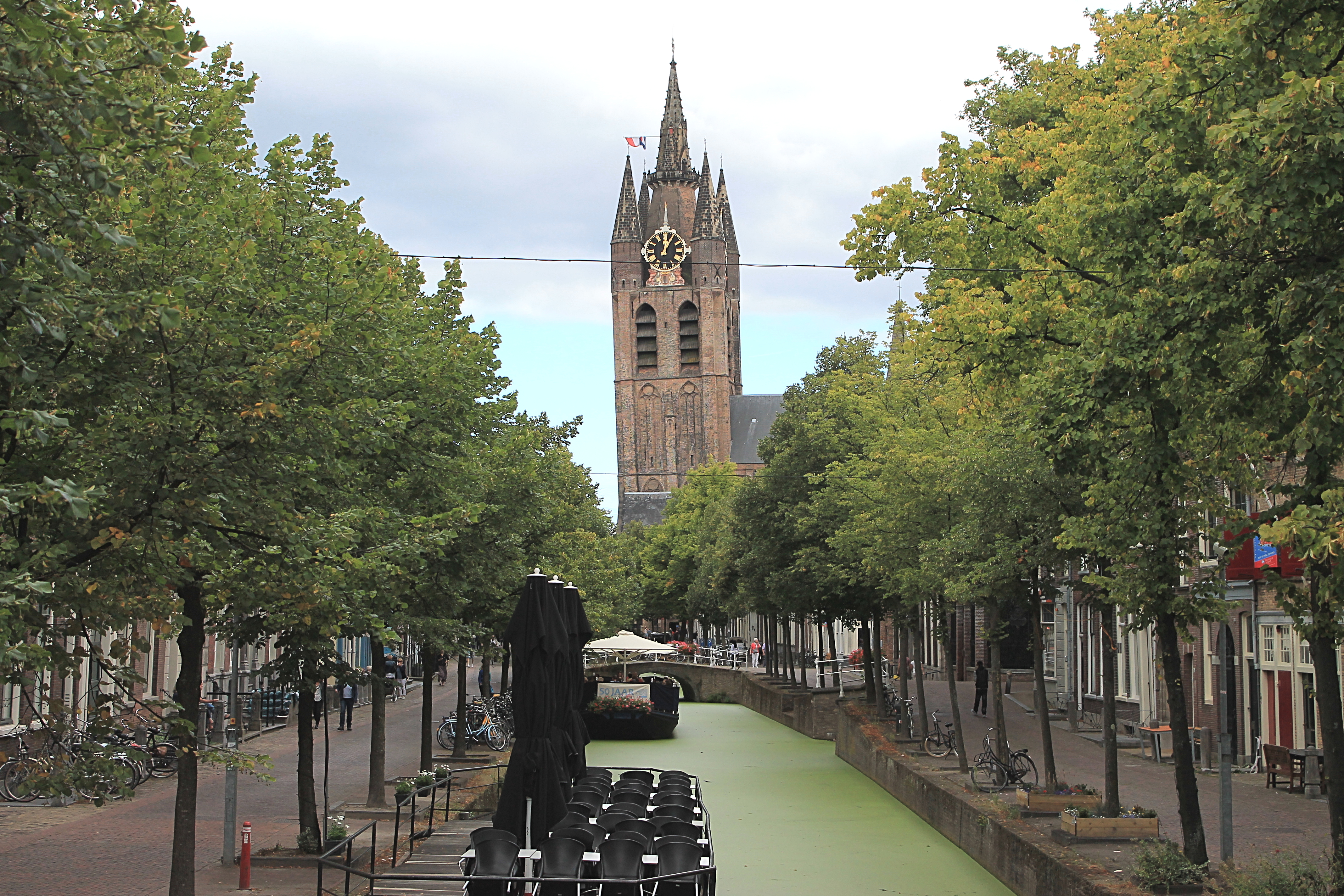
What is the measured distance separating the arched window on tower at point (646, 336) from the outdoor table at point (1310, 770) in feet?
363

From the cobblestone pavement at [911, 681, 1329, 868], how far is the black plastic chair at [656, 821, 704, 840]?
4.40 m

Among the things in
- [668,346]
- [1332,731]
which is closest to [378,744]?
[1332,731]

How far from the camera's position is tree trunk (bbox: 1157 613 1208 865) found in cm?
1325

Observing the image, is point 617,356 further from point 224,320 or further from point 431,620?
point 224,320

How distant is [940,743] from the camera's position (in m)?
29.5

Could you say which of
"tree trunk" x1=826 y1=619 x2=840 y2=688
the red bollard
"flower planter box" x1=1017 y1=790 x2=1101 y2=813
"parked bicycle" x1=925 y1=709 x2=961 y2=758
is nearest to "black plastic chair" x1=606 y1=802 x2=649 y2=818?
the red bollard

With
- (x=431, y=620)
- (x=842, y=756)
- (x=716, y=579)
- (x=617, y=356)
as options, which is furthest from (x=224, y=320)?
(x=617, y=356)

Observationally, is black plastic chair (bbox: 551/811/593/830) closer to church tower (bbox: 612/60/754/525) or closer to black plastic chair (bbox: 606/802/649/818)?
black plastic chair (bbox: 606/802/649/818)

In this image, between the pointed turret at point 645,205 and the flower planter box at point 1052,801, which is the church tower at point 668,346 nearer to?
the pointed turret at point 645,205

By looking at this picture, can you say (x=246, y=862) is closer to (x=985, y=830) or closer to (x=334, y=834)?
(x=334, y=834)

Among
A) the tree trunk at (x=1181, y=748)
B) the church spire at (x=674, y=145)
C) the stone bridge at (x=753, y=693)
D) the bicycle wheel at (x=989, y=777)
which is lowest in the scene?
the stone bridge at (x=753, y=693)

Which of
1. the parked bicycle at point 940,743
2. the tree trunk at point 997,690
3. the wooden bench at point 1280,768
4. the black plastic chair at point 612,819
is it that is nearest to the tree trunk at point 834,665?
the parked bicycle at point 940,743

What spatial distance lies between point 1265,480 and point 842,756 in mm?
26895

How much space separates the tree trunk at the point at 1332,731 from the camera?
1127 cm
